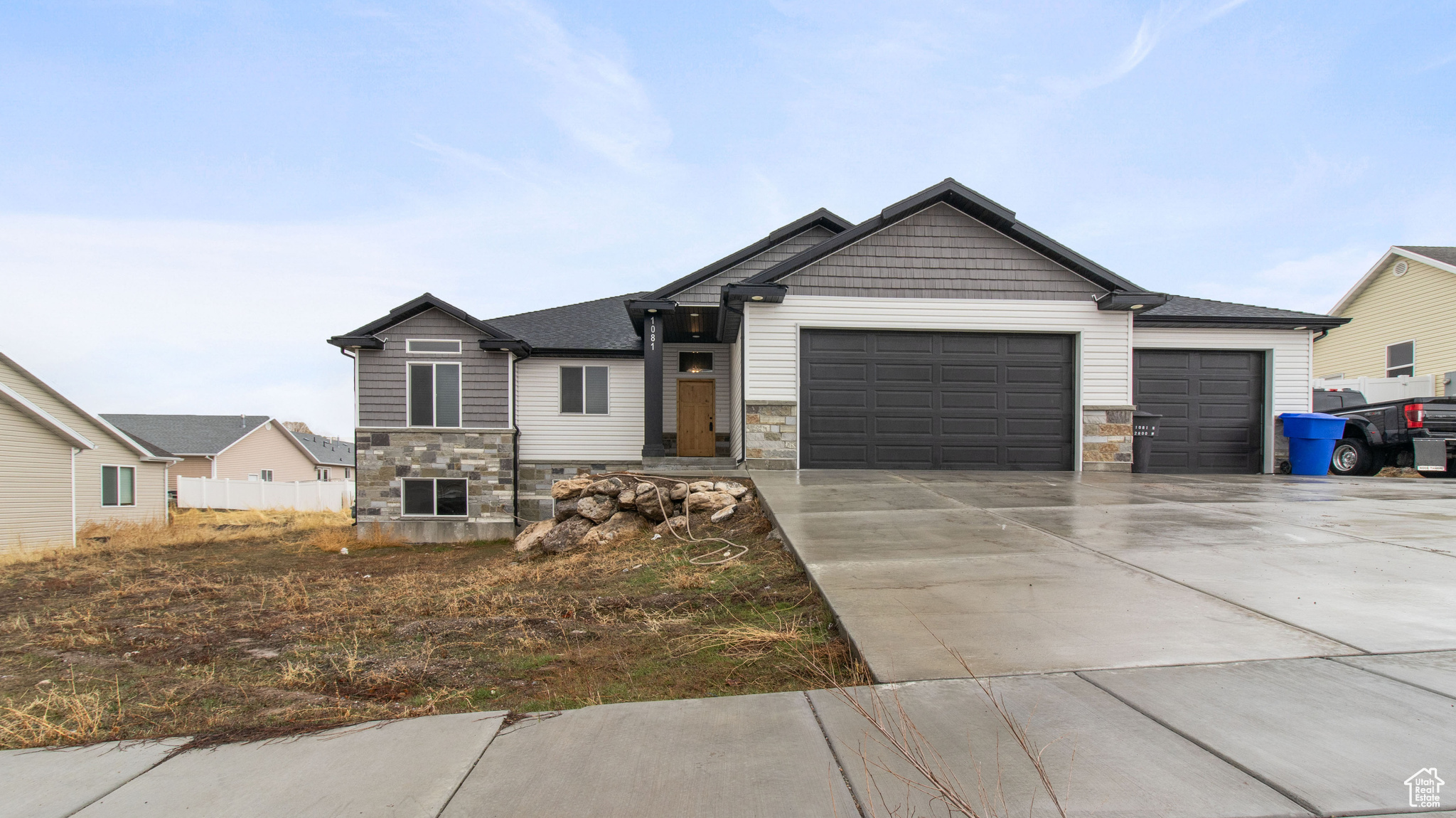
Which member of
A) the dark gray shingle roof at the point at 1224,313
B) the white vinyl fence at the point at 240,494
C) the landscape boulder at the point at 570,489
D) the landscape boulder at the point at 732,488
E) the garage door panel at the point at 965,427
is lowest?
the white vinyl fence at the point at 240,494

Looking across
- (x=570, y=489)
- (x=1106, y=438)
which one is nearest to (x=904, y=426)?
(x=1106, y=438)

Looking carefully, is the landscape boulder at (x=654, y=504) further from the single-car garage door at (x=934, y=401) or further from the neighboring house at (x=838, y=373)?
the single-car garage door at (x=934, y=401)

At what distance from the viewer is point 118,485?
2325 cm

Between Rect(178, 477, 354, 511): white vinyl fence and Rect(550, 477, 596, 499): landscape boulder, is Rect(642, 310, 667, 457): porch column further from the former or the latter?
Rect(178, 477, 354, 511): white vinyl fence

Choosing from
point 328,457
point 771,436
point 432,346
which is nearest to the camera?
point 771,436

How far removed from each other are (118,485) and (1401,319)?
42.3 meters

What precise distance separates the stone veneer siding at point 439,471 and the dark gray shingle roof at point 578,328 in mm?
2703

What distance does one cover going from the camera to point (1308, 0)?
10.8m

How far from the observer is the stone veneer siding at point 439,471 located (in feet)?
55.4

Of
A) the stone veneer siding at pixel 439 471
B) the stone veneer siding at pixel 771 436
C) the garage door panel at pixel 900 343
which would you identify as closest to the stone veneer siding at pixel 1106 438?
the garage door panel at pixel 900 343

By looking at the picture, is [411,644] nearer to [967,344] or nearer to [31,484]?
[967,344]

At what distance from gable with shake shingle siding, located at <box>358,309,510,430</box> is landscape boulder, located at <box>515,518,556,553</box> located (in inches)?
238

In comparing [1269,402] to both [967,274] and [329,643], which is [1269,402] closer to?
[967,274]

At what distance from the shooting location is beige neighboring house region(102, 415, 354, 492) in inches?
1395
